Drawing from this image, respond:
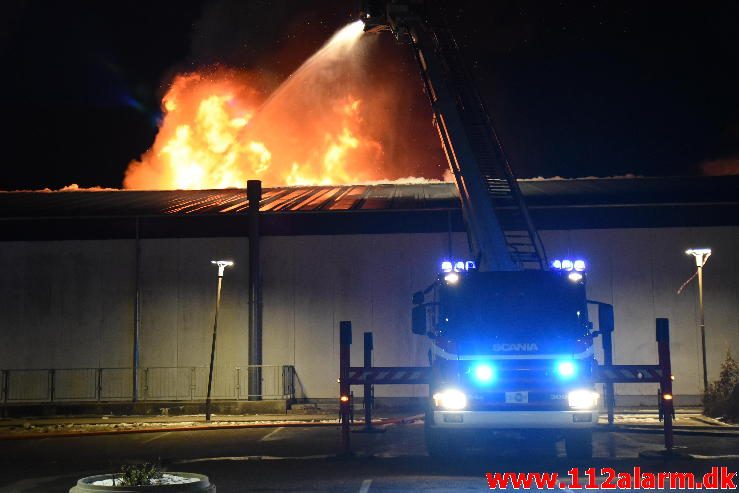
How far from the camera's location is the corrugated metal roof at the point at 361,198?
96.3 feet

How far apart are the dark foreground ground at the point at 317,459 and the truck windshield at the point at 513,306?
2.14 meters

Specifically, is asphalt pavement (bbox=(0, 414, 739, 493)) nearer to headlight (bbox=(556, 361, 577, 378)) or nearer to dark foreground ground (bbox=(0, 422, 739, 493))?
dark foreground ground (bbox=(0, 422, 739, 493))

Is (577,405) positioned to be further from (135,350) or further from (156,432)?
(135,350)

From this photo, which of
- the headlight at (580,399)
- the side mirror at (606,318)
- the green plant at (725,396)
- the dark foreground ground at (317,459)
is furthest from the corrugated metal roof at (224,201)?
the headlight at (580,399)

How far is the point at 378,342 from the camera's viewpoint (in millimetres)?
28641

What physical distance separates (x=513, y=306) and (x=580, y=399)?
1.83m

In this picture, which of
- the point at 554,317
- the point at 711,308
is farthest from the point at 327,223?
the point at 554,317

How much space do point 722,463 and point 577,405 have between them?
258 cm

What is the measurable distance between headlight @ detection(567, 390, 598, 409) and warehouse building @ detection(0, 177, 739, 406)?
15262 millimetres

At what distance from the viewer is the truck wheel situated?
45.6ft

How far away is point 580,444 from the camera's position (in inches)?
548

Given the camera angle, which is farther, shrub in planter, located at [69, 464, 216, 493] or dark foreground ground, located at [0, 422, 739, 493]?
dark foreground ground, located at [0, 422, 739, 493]

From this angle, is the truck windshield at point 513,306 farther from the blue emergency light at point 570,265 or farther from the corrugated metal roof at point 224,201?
the corrugated metal roof at point 224,201

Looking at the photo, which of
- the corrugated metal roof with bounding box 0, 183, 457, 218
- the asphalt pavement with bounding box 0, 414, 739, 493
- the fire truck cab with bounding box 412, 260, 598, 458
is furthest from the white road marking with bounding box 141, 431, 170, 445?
the corrugated metal roof with bounding box 0, 183, 457, 218
